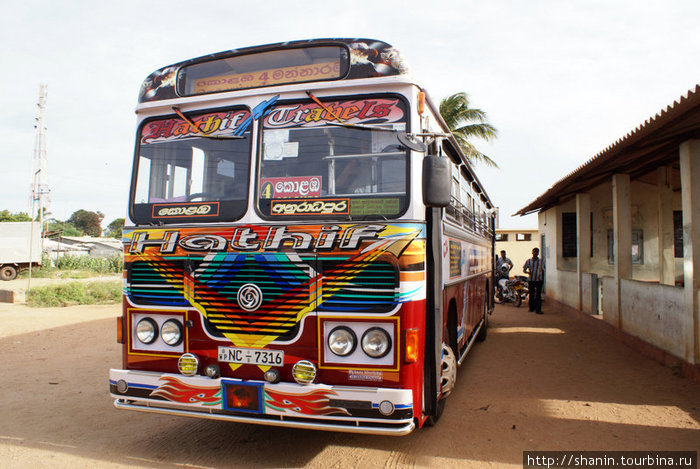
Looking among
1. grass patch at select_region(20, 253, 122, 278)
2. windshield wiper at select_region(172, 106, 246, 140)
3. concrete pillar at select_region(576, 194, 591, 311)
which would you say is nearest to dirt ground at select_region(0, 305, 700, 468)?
windshield wiper at select_region(172, 106, 246, 140)

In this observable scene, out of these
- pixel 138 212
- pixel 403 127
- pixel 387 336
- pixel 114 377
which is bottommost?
pixel 114 377

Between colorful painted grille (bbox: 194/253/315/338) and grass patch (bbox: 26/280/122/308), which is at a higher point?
colorful painted grille (bbox: 194/253/315/338)

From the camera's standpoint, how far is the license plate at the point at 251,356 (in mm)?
4066

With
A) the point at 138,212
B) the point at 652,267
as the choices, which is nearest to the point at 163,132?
the point at 138,212

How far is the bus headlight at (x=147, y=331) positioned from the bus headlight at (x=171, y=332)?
0.08 m

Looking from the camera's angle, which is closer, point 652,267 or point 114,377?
point 114,377

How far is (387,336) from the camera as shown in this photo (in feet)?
12.7

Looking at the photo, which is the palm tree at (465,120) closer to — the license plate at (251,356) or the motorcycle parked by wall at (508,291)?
the motorcycle parked by wall at (508,291)

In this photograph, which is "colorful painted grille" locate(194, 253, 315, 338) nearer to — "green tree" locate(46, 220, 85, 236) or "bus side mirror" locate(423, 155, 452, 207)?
"bus side mirror" locate(423, 155, 452, 207)

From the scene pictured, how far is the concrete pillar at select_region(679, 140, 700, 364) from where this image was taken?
22.4ft

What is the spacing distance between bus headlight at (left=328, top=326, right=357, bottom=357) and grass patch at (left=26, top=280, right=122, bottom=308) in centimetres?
1628

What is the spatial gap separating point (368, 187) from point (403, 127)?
534 mm

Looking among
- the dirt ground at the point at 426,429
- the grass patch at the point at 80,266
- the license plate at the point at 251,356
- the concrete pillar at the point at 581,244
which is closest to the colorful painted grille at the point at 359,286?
the license plate at the point at 251,356

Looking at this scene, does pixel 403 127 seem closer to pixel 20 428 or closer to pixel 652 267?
pixel 20 428
